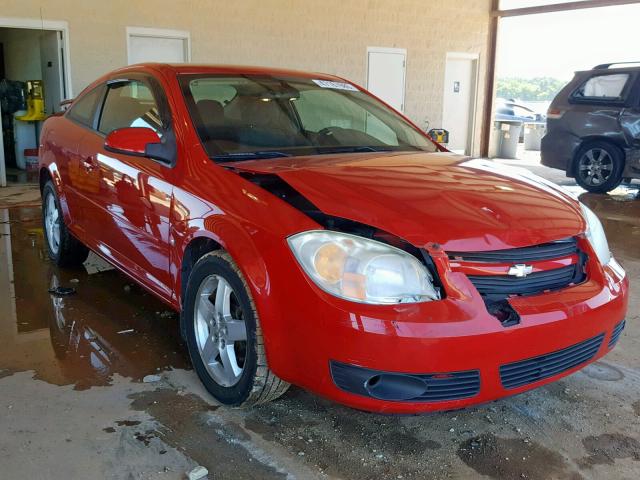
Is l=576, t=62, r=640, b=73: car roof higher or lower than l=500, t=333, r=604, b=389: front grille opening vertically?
higher

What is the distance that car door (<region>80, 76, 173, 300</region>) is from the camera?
295 centimetres

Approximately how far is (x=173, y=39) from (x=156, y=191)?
755cm

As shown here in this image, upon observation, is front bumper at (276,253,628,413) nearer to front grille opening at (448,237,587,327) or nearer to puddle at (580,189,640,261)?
front grille opening at (448,237,587,327)

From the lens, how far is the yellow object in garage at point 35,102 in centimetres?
996

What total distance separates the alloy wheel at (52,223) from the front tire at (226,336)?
2256 millimetres

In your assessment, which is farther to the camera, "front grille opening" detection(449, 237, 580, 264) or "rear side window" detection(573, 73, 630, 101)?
"rear side window" detection(573, 73, 630, 101)

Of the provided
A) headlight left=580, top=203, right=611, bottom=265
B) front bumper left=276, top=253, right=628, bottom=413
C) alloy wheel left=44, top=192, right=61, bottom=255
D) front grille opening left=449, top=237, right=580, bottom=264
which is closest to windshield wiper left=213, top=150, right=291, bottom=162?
Answer: front bumper left=276, top=253, right=628, bottom=413

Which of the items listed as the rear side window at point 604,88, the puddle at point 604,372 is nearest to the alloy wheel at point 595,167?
the rear side window at point 604,88

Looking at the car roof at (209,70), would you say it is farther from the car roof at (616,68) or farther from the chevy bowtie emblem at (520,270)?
the car roof at (616,68)

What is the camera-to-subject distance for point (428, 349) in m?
2.01

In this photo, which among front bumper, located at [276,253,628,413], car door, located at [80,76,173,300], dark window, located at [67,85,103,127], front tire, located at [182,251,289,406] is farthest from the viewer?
dark window, located at [67,85,103,127]

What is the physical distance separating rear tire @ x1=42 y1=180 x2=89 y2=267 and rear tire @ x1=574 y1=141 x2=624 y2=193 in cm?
716

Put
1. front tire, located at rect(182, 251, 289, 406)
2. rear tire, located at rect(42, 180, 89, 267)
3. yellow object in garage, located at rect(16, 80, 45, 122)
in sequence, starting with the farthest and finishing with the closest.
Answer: yellow object in garage, located at rect(16, 80, 45, 122)
rear tire, located at rect(42, 180, 89, 267)
front tire, located at rect(182, 251, 289, 406)

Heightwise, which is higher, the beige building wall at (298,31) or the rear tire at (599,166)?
the beige building wall at (298,31)
